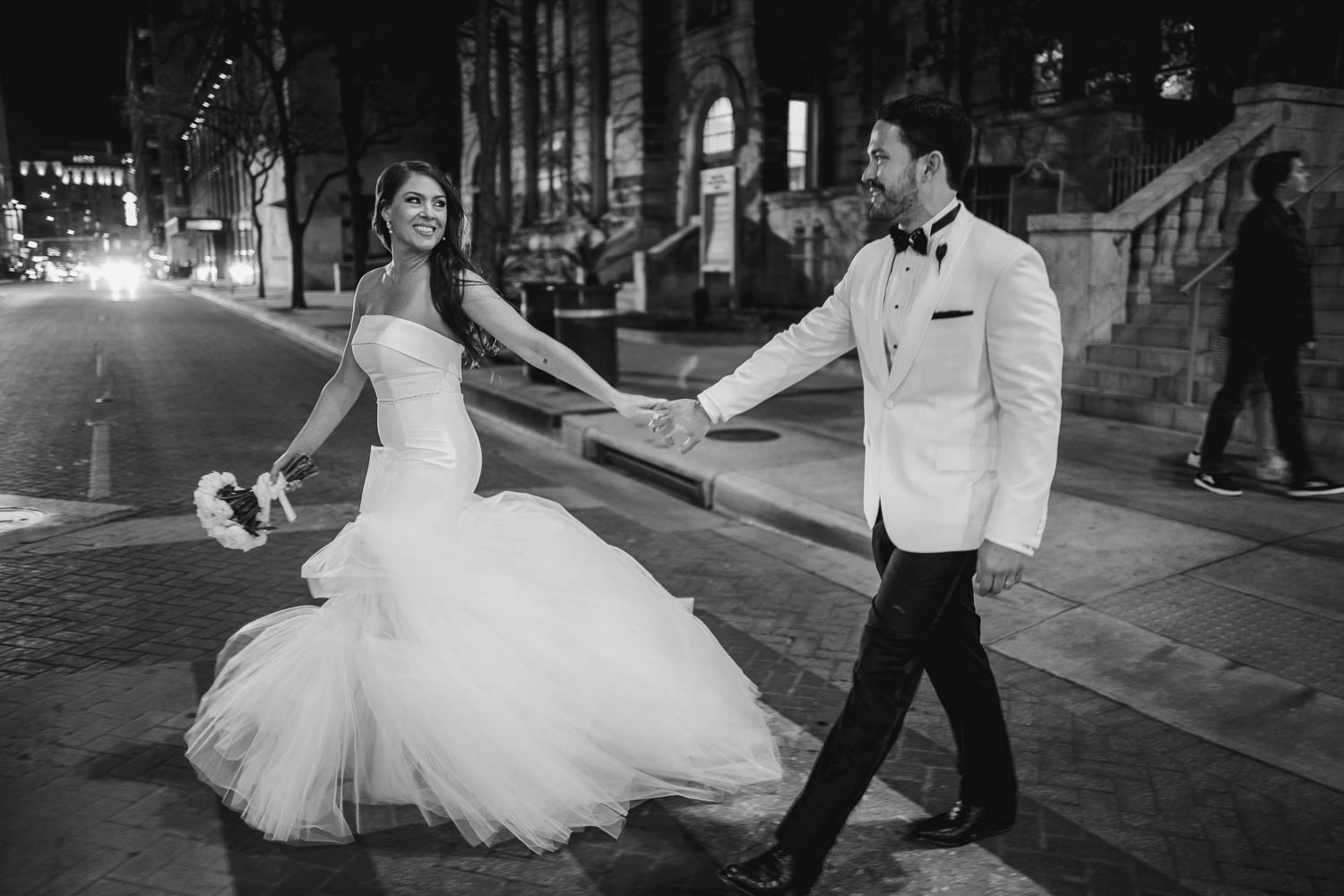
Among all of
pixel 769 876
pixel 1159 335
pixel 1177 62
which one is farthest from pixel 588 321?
pixel 1177 62

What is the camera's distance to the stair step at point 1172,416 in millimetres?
8031

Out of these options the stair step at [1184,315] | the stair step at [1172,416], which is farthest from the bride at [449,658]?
the stair step at [1184,315]

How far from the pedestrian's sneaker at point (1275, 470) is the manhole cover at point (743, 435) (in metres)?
3.77

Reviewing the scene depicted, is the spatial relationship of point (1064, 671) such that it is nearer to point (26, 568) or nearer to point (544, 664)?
point (544, 664)

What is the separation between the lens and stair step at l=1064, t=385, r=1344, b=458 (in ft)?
26.3

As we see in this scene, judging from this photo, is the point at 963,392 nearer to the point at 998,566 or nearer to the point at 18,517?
the point at 998,566

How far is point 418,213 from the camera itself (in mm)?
3451

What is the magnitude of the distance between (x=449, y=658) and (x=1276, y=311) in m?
6.09

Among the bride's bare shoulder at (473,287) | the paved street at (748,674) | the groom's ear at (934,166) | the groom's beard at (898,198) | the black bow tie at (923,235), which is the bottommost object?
the paved street at (748,674)

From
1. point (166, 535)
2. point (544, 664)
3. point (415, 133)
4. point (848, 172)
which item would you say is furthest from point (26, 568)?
point (415, 133)

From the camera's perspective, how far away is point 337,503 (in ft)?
25.0

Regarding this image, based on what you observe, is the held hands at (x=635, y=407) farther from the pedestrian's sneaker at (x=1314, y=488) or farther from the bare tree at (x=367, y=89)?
the bare tree at (x=367, y=89)

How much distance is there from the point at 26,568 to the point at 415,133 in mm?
48550

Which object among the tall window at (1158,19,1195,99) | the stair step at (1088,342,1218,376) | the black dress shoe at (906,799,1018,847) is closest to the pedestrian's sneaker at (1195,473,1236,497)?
the stair step at (1088,342,1218,376)
